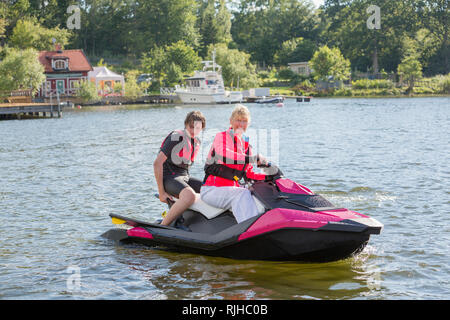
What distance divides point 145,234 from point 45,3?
106 metres

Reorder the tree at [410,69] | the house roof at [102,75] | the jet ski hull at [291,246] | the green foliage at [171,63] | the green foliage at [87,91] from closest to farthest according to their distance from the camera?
the jet ski hull at [291,246]
the green foliage at [87,91]
the house roof at [102,75]
the tree at [410,69]
the green foliage at [171,63]

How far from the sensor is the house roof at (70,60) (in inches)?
3002

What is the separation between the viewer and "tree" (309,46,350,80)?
89.7 m

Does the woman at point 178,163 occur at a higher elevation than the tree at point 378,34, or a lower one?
lower

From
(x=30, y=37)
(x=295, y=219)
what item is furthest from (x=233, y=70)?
(x=295, y=219)

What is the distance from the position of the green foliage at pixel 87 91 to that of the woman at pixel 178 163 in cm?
6700

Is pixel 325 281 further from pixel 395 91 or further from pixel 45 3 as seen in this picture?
pixel 45 3

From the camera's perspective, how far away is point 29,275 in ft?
27.0

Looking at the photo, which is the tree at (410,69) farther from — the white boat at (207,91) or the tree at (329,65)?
the white boat at (207,91)

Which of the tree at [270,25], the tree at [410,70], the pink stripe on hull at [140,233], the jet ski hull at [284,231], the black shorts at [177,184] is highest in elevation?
the tree at [270,25]

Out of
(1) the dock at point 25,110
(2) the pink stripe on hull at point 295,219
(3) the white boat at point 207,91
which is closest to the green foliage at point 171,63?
(3) the white boat at point 207,91

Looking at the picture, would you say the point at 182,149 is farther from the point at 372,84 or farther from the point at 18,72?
the point at 372,84

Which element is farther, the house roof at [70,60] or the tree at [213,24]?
the tree at [213,24]

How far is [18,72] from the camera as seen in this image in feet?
216
